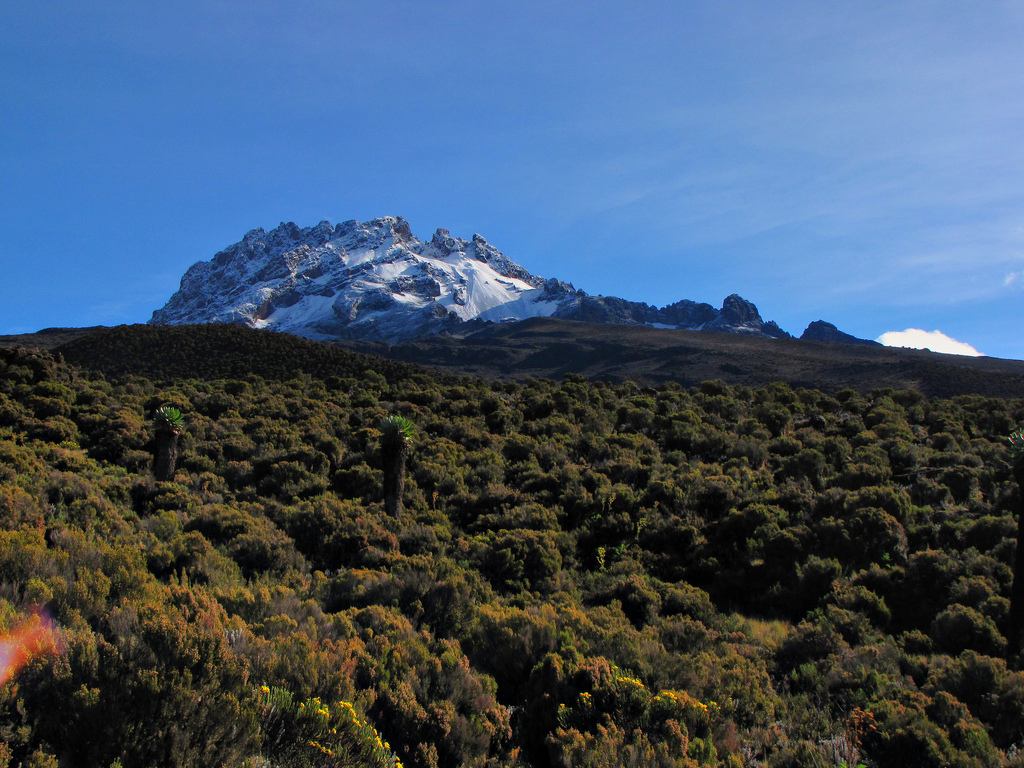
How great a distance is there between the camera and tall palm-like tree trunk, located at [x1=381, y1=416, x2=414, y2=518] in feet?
42.6

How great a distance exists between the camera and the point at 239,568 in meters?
8.44

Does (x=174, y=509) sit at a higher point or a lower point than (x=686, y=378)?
lower

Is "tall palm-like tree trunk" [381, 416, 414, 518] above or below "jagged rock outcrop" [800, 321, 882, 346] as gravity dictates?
below

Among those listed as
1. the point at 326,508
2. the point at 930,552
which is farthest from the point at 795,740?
the point at 326,508

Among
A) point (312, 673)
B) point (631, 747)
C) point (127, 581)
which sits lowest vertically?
point (631, 747)

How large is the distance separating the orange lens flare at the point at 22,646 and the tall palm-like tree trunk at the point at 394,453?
850 centimetres

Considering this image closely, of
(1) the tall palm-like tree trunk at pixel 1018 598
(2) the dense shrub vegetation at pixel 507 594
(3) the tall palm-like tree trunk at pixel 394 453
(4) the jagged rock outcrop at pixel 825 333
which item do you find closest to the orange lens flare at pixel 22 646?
(2) the dense shrub vegetation at pixel 507 594

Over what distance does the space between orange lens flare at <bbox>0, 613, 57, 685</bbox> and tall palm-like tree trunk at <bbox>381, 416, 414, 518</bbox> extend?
27.9 feet

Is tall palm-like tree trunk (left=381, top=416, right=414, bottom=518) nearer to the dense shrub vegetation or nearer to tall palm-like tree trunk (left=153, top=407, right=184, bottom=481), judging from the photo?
the dense shrub vegetation

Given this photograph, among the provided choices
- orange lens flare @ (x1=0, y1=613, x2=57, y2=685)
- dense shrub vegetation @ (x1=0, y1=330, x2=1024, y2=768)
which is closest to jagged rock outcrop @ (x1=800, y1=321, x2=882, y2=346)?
dense shrub vegetation @ (x1=0, y1=330, x2=1024, y2=768)

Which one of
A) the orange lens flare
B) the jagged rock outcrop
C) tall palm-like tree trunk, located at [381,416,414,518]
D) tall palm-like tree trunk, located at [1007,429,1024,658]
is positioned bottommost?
tall palm-like tree trunk, located at [1007,429,1024,658]

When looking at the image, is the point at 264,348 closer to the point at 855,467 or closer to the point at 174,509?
the point at 174,509

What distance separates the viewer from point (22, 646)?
4.09m

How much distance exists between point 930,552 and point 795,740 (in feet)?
19.9
